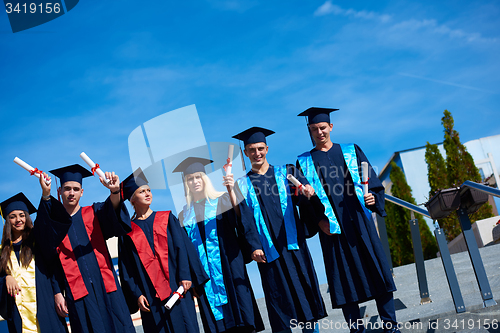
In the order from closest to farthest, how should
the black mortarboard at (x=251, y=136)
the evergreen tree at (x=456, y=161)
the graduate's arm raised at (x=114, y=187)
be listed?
the graduate's arm raised at (x=114, y=187) → the black mortarboard at (x=251, y=136) → the evergreen tree at (x=456, y=161)

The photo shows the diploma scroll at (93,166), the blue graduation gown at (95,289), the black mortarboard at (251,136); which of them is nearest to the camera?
the diploma scroll at (93,166)

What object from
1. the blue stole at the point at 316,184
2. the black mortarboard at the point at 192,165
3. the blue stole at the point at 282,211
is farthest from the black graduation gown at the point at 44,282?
the blue stole at the point at 316,184

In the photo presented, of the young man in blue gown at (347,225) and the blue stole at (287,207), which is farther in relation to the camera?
the blue stole at (287,207)

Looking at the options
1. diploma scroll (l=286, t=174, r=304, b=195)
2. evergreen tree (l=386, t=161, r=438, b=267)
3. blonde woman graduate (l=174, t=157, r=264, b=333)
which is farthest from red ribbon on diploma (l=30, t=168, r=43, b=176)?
evergreen tree (l=386, t=161, r=438, b=267)

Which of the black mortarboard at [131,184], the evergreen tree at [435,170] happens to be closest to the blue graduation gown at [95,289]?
the black mortarboard at [131,184]

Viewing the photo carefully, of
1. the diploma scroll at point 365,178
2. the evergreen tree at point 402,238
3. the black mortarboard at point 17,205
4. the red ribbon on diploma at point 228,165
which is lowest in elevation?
the evergreen tree at point 402,238

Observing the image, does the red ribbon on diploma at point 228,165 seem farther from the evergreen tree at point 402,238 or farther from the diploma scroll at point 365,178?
the evergreen tree at point 402,238

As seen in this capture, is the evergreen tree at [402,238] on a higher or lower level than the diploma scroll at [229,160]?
lower

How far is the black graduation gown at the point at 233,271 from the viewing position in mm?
3873

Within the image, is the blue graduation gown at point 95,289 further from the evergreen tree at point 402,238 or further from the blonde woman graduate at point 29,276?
the evergreen tree at point 402,238

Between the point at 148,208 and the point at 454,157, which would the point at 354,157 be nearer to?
the point at 148,208

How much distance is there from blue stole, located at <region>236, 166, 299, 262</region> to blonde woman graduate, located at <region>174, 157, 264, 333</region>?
112 millimetres

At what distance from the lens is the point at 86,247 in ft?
12.5

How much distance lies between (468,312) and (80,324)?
312 centimetres
